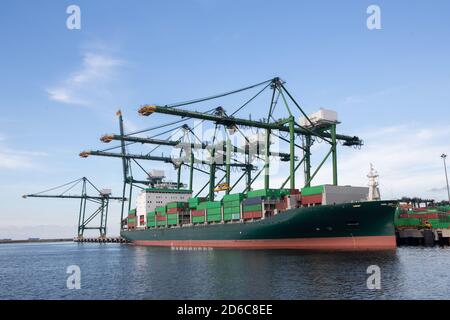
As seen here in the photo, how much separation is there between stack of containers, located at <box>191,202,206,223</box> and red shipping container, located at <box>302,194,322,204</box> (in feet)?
63.2

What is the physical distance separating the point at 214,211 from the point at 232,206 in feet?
16.4

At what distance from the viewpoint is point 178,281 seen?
2662 cm

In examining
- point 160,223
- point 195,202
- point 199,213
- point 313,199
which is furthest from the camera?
point 160,223

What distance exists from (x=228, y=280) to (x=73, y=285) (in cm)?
1072

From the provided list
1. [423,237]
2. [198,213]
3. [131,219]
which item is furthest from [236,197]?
[131,219]

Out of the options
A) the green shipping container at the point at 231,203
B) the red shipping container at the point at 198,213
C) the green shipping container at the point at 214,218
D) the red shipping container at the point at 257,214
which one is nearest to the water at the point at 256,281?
the red shipping container at the point at 257,214

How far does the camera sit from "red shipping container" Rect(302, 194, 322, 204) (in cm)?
4867

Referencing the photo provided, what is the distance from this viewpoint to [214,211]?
62.3 metres

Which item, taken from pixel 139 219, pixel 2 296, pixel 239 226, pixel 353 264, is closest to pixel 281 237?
pixel 239 226

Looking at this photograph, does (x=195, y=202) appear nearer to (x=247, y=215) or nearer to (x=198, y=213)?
(x=198, y=213)

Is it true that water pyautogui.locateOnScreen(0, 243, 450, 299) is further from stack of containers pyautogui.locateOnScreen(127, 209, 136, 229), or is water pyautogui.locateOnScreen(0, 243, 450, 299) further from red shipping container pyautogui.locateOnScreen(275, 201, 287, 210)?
stack of containers pyautogui.locateOnScreen(127, 209, 136, 229)
